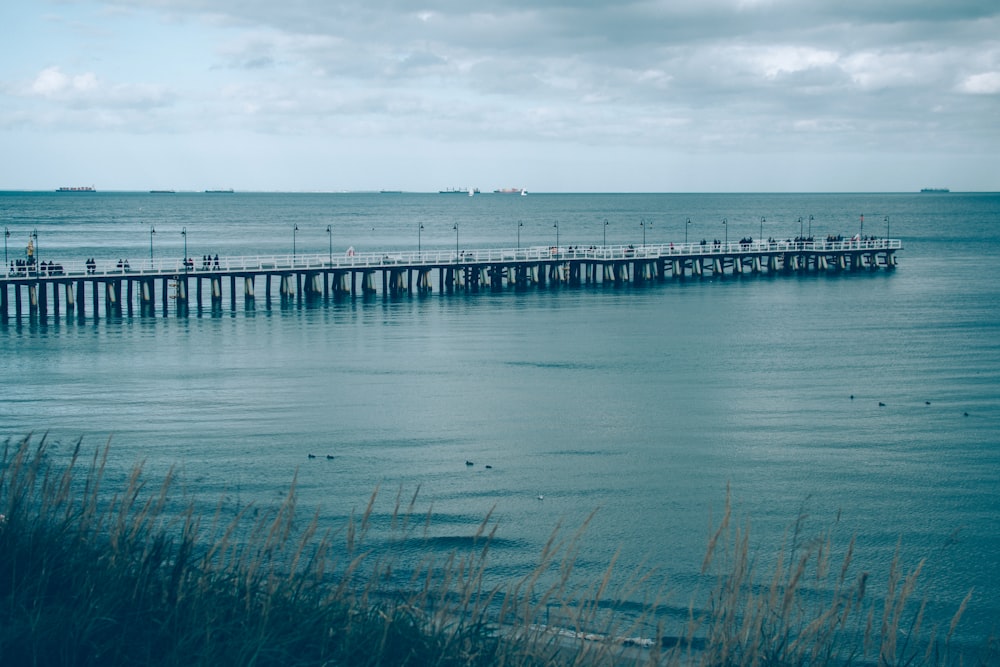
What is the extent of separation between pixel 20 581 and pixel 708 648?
4.86 m

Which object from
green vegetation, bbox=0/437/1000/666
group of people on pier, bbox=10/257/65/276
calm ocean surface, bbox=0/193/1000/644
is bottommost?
calm ocean surface, bbox=0/193/1000/644

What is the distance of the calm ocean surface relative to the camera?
22.2 m

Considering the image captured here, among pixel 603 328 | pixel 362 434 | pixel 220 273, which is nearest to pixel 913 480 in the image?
pixel 362 434

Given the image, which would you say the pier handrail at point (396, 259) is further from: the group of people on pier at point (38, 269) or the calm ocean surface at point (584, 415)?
the calm ocean surface at point (584, 415)

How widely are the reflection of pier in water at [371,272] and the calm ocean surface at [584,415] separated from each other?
3896 mm

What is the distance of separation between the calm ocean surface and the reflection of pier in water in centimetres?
390

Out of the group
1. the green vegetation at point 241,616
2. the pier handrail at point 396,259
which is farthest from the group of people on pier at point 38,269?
the green vegetation at point 241,616

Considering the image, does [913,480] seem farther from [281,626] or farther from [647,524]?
[281,626]

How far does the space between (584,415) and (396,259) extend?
142ft

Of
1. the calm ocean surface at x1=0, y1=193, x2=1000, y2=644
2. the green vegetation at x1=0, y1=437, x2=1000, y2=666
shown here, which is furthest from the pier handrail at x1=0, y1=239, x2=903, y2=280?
the green vegetation at x1=0, y1=437, x2=1000, y2=666

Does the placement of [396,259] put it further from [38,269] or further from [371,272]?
[38,269]

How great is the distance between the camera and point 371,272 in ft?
238

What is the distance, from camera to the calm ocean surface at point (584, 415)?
72.9 ft

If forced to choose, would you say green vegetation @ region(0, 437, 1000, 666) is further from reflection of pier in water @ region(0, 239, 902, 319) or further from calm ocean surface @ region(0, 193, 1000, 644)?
reflection of pier in water @ region(0, 239, 902, 319)
